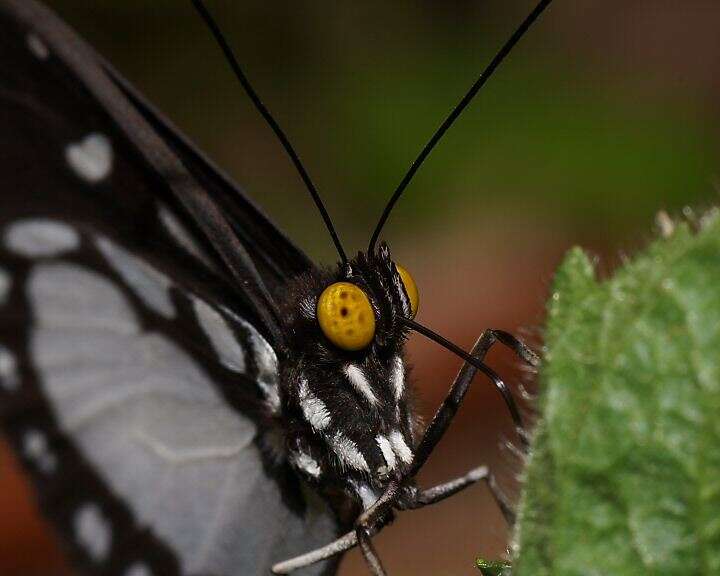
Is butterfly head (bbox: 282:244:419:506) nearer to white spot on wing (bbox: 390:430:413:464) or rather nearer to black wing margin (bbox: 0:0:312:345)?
white spot on wing (bbox: 390:430:413:464)

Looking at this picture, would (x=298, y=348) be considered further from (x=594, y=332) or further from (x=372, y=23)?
(x=372, y=23)

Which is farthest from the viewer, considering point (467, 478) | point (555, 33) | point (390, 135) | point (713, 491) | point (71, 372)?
point (555, 33)

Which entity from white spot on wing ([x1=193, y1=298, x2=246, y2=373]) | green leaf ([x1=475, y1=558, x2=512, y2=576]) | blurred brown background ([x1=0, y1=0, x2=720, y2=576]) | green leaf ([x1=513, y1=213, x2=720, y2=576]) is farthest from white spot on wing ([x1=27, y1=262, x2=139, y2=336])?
blurred brown background ([x1=0, y1=0, x2=720, y2=576])

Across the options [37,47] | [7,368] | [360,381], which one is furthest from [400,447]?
[37,47]

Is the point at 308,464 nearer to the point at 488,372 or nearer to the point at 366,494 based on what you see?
the point at 366,494

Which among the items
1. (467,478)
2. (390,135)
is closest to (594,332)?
(467,478)

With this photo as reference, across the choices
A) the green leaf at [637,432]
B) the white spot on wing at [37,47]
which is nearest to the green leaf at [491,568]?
the green leaf at [637,432]
